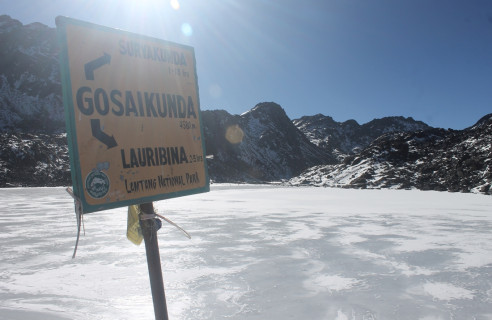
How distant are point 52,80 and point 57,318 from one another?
143 meters

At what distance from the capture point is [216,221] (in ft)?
40.4

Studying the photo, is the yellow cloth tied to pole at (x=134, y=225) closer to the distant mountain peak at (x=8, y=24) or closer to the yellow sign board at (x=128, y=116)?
the yellow sign board at (x=128, y=116)

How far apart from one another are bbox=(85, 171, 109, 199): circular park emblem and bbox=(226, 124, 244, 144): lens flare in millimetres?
143935

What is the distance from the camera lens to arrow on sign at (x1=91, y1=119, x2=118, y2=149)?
1.83m

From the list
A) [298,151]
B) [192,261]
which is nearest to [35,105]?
[298,151]

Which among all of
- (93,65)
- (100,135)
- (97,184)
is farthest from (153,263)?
(93,65)

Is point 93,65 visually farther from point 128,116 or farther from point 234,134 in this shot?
point 234,134

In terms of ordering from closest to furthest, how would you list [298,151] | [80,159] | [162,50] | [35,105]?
[80,159] < [162,50] < [35,105] < [298,151]

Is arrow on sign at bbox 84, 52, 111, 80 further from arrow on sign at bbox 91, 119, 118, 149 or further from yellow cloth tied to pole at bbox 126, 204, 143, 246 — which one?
yellow cloth tied to pole at bbox 126, 204, 143, 246

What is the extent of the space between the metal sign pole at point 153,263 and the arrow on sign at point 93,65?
83cm

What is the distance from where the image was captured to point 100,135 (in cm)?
184

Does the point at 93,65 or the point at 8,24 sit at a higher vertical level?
the point at 8,24

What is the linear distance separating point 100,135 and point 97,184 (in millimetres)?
276

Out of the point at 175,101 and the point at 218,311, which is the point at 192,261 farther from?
the point at 175,101
